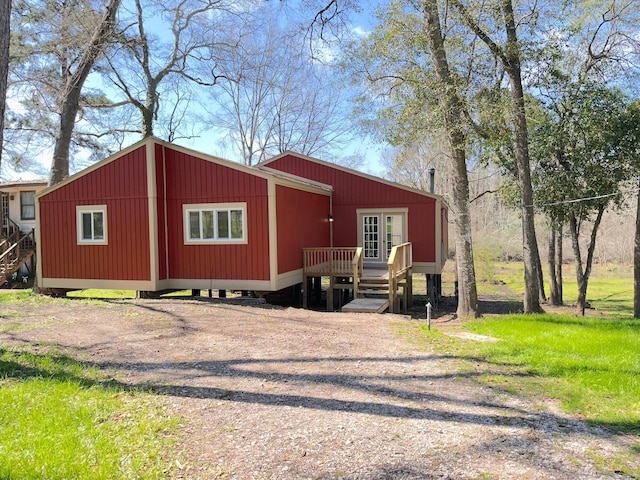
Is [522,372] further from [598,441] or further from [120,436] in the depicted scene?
[120,436]

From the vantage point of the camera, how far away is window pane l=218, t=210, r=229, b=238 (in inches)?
468

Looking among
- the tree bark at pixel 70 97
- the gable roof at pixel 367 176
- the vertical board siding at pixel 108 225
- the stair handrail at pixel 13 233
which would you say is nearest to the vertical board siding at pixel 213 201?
the vertical board siding at pixel 108 225

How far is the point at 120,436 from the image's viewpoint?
3.71 meters

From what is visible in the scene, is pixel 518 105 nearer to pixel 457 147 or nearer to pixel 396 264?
pixel 457 147

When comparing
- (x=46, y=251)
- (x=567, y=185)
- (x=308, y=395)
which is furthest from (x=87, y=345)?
(x=567, y=185)

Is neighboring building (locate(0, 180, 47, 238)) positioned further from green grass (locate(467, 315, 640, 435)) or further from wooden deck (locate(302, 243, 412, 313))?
green grass (locate(467, 315, 640, 435))

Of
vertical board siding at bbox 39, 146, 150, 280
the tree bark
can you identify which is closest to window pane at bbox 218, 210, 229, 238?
vertical board siding at bbox 39, 146, 150, 280

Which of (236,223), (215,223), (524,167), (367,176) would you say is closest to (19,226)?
(215,223)

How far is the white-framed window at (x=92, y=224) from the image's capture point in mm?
12297

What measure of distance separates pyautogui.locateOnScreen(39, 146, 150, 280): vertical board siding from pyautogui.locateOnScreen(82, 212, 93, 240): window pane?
0.22 m

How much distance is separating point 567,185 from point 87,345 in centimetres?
1168

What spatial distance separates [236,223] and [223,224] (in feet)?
1.23

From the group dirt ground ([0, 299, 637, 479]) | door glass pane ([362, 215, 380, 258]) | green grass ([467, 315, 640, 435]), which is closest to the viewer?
dirt ground ([0, 299, 637, 479])

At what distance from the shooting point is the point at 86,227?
41.2 feet
